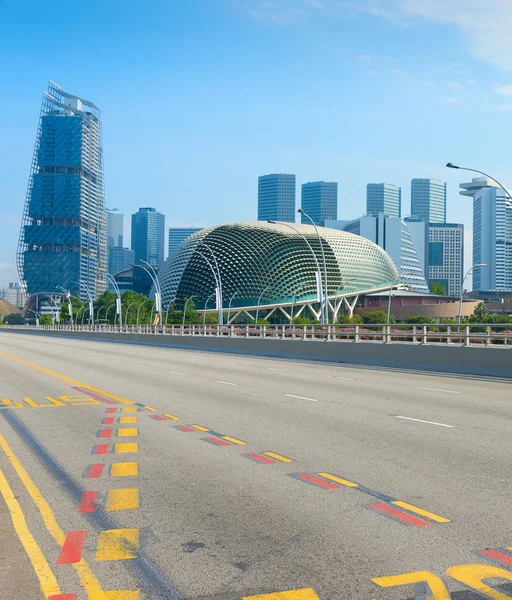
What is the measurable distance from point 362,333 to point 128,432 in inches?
866

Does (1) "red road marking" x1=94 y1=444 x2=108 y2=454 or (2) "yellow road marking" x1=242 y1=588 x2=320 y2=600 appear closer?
(2) "yellow road marking" x1=242 y1=588 x2=320 y2=600

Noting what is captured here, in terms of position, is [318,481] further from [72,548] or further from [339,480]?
[72,548]

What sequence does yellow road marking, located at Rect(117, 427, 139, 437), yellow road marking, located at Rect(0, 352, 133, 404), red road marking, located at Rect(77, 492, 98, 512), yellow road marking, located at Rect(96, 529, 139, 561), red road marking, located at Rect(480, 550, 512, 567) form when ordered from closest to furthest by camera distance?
red road marking, located at Rect(480, 550, 512, 567) < yellow road marking, located at Rect(96, 529, 139, 561) < red road marking, located at Rect(77, 492, 98, 512) < yellow road marking, located at Rect(117, 427, 139, 437) < yellow road marking, located at Rect(0, 352, 133, 404)

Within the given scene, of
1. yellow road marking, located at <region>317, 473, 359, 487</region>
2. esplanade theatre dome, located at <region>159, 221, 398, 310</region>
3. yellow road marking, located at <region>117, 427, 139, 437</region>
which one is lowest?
yellow road marking, located at <region>117, 427, 139, 437</region>

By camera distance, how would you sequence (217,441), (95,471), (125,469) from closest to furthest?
1. (95,471)
2. (125,469)
3. (217,441)

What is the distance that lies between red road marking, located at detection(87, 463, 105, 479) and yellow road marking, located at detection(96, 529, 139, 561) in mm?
2273

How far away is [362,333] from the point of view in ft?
108

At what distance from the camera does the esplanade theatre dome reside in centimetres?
15088

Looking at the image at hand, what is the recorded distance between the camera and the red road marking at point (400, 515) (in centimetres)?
640

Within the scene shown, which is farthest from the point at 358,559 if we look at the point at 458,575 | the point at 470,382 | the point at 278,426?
the point at 470,382

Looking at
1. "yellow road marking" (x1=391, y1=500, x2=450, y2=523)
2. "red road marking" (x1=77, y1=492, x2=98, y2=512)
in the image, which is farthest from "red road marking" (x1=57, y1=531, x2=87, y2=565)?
"yellow road marking" (x1=391, y1=500, x2=450, y2=523)

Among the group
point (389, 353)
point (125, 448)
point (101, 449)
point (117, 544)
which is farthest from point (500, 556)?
point (389, 353)

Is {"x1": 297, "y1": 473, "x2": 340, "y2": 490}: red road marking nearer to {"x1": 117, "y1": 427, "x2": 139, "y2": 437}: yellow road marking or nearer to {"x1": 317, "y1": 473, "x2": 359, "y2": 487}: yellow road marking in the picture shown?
{"x1": 317, "y1": 473, "x2": 359, "y2": 487}: yellow road marking

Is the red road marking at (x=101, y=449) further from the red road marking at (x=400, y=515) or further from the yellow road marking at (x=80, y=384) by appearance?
the yellow road marking at (x=80, y=384)
